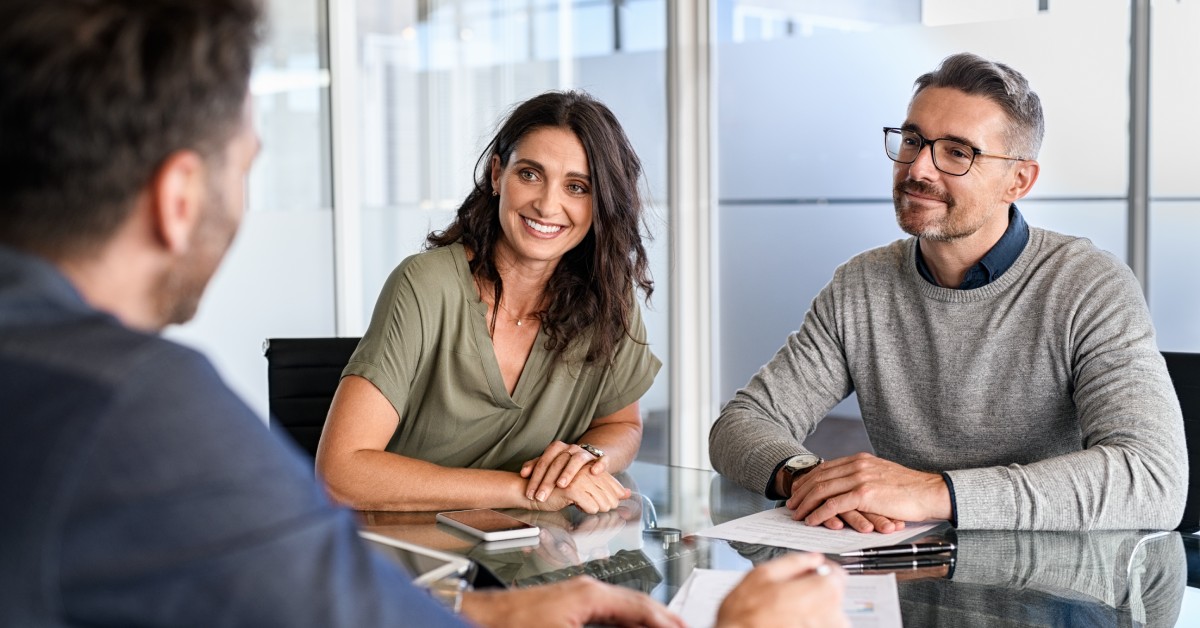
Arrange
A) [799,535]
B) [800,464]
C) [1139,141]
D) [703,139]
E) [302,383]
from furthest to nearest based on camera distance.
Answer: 1. [703,139]
2. [1139,141]
3. [302,383]
4. [800,464]
5. [799,535]

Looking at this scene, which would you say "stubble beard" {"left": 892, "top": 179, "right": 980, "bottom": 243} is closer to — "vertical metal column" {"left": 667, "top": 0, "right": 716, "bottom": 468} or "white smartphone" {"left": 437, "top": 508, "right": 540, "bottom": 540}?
"white smartphone" {"left": 437, "top": 508, "right": 540, "bottom": 540}

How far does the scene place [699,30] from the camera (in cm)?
499

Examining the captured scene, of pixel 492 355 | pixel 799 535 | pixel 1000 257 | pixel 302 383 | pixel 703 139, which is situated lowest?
pixel 799 535

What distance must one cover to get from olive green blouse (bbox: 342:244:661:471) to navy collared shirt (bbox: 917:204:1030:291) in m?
0.80

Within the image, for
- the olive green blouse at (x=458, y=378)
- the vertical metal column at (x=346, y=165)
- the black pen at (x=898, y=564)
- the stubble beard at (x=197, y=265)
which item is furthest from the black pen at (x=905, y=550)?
the vertical metal column at (x=346, y=165)

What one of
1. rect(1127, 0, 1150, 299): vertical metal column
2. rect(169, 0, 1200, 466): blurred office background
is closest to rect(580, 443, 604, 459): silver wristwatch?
rect(169, 0, 1200, 466): blurred office background

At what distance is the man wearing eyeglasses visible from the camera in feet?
6.73

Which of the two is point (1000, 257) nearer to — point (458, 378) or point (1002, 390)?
point (1002, 390)

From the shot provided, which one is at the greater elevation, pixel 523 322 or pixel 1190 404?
pixel 523 322

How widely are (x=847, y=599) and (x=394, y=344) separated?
3.61ft

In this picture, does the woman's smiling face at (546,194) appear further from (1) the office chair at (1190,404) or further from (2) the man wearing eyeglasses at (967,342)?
(1) the office chair at (1190,404)

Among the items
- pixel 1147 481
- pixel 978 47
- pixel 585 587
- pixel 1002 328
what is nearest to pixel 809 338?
pixel 1002 328

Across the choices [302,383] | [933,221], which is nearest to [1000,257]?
[933,221]

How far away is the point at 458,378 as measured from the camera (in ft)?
7.72
